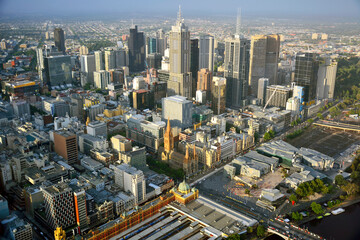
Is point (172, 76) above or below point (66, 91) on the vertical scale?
above

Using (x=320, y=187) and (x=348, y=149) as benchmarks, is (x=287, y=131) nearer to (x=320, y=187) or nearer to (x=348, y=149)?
(x=348, y=149)

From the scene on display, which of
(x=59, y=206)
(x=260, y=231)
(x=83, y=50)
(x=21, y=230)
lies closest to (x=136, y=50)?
(x=83, y=50)

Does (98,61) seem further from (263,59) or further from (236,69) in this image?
(263,59)

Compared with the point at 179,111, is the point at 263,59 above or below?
above

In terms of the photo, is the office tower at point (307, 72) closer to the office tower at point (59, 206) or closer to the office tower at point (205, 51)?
the office tower at point (205, 51)

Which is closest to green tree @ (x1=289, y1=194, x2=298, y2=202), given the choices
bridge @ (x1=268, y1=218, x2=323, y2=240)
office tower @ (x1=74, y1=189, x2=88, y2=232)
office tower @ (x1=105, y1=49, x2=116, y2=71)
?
bridge @ (x1=268, y1=218, x2=323, y2=240)

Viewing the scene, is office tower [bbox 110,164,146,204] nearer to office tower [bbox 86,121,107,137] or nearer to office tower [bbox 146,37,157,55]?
office tower [bbox 86,121,107,137]

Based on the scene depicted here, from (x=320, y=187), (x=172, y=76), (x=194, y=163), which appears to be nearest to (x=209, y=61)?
(x=172, y=76)
